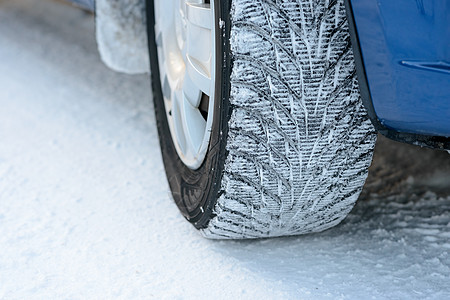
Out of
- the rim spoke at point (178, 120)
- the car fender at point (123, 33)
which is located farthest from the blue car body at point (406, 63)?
the car fender at point (123, 33)

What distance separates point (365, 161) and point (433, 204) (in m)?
0.48

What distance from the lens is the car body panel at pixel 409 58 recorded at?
31.0 inches

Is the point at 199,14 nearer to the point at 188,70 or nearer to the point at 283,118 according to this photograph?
the point at 188,70

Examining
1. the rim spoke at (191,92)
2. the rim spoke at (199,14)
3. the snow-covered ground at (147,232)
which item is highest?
the rim spoke at (199,14)

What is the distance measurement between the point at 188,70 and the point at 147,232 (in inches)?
16.0

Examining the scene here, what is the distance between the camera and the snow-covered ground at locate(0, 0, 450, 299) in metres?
1.08

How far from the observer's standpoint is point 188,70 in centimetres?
122

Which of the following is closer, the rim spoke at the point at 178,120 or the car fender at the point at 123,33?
the rim spoke at the point at 178,120

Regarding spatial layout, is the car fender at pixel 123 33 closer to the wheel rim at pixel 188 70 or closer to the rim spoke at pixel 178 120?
the wheel rim at pixel 188 70

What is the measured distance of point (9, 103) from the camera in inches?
84.9

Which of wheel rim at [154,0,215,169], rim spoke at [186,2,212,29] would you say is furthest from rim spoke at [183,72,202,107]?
rim spoke at [186,2,212,29]

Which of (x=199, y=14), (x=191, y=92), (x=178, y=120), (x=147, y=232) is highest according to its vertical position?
(x=199, y=14)

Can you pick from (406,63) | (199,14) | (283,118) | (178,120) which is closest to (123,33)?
(178,120)

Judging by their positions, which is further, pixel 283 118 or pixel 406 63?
pixel 283 118
